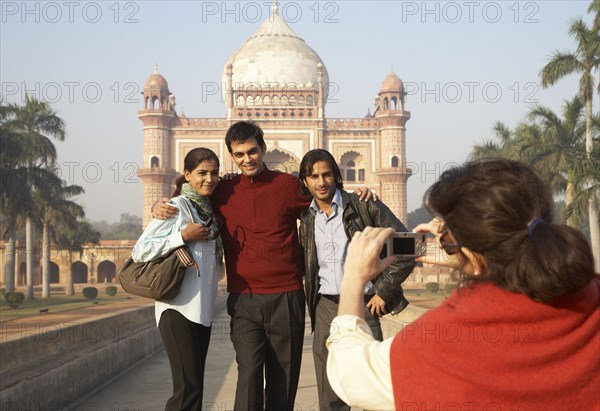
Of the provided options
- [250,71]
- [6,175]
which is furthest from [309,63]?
[6,175]

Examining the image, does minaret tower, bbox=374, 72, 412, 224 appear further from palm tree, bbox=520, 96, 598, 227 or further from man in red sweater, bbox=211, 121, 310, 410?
man in red sweater, bbox=211, 121, 310, 410

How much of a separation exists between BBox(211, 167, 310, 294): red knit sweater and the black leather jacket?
2.1 inches

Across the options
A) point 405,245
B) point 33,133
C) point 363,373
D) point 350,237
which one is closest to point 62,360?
point 350,237

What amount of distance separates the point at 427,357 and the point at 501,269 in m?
0.20

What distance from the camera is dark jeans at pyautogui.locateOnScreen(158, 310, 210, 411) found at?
307 centimetres

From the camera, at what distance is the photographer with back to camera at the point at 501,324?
1338mm

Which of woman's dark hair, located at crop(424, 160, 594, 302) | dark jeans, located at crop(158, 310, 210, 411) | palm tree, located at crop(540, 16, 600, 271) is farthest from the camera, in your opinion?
palm tree, located at crop(540, 16, 600, 271)

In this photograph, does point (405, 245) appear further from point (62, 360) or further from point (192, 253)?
point (62, 360)

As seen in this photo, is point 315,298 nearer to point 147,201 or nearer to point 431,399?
point 431,399

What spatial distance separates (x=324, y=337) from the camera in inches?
131

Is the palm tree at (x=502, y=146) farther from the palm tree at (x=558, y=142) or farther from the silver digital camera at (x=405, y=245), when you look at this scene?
the silver digital camera at (x=405, y=245)

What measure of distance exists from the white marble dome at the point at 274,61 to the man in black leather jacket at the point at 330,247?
112 feet

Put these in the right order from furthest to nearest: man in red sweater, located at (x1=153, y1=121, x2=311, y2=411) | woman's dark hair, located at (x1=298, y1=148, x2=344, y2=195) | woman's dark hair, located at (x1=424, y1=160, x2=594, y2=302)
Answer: woman's dark hair, located at (x1=298, y1=148, x2=344, y2=195) → man in red sweater, located at (x1=153, y1=121, x2=311, y2=411) → woman's dark hair, located at (x1=424, y1=160, x2=594, y2=302)

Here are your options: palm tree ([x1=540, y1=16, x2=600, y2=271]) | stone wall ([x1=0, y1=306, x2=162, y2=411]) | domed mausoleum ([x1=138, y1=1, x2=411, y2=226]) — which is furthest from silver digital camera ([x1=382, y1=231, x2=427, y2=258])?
domed mausoleum ([x1=138, y1=1, x2=411, y2=226])
